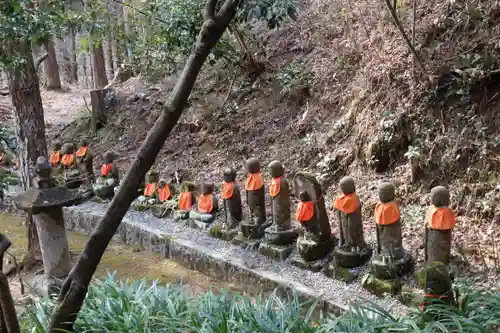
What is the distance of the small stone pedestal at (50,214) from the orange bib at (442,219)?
2770 millimetres

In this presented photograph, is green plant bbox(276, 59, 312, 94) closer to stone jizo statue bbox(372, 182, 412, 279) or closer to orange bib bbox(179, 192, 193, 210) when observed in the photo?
orange bib bbox(179, 192, 193, 210)

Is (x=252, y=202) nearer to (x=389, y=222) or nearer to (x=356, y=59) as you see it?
(x=389, y=222)

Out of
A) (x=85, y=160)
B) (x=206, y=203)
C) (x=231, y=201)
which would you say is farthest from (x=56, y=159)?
(x=231, y=201)

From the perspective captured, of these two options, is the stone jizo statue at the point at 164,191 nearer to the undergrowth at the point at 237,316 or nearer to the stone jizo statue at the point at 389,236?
the undergrowth at the point at 237,316

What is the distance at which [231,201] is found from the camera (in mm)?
5211

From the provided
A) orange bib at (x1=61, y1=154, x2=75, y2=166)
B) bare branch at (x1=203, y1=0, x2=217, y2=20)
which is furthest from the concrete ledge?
bare branch at (x1=203, y1=0, x2=217, y2=20)

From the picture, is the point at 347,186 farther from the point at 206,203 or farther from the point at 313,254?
the point at 206,203

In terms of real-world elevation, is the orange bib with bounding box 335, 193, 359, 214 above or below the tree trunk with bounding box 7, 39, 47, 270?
below

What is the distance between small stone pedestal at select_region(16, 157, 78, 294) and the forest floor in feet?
8.39

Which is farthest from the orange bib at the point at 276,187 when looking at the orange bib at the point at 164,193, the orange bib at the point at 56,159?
the orange bib at the point at 56,159

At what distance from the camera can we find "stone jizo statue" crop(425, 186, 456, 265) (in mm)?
3584

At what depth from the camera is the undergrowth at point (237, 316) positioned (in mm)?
2732

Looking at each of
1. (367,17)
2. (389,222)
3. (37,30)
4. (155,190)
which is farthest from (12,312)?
(367,17)

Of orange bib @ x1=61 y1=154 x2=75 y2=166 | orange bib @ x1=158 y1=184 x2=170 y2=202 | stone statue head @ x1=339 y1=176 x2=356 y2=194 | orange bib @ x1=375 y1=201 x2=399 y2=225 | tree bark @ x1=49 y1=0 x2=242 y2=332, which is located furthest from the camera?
orange bib @ x1=61 y1=154 x2=75 y2=166
